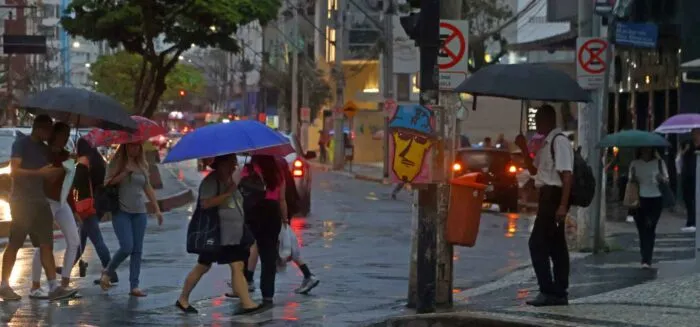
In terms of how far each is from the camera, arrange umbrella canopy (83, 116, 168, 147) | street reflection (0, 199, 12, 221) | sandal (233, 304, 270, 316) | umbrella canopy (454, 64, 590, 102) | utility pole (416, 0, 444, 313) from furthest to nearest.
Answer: street reflection (0, 199, 12, 221) < umbrella canopy (83, 116, 168, 147) < sandal (233, 304, 270, 316) < umbrella canopy (454, 64, 590, 102) < utility pole (416, 0, 444, 313)

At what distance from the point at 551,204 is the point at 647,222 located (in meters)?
4.69

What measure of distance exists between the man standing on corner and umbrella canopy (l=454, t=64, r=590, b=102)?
164mm

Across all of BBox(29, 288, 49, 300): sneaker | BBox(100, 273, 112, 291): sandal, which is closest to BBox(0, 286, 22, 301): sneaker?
BBox(29, 288, 49, 300): sneaker

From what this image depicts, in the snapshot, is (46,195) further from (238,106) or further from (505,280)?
(238,106)

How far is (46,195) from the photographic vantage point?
12898mm

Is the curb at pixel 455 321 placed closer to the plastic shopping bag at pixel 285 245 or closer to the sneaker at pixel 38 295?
the plastic shopping bag at pixel 285 245

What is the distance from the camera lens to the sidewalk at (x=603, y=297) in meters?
10.6

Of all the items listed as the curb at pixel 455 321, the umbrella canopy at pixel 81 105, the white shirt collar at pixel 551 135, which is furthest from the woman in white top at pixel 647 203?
the umbrella canopy at pixel 81 105

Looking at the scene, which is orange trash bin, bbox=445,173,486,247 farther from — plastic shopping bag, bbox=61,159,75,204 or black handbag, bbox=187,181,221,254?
plastic shopping bag, bbox=61,159,75,204

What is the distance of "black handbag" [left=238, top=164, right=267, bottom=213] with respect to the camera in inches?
507

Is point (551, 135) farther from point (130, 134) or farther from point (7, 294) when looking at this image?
point (7, 294)

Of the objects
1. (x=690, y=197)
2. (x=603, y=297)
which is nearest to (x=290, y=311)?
(x=603, y=297)

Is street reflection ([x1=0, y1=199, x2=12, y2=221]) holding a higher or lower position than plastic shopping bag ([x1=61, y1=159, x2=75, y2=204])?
lower

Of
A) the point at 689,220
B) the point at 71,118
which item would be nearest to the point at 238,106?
the point at 689,220
